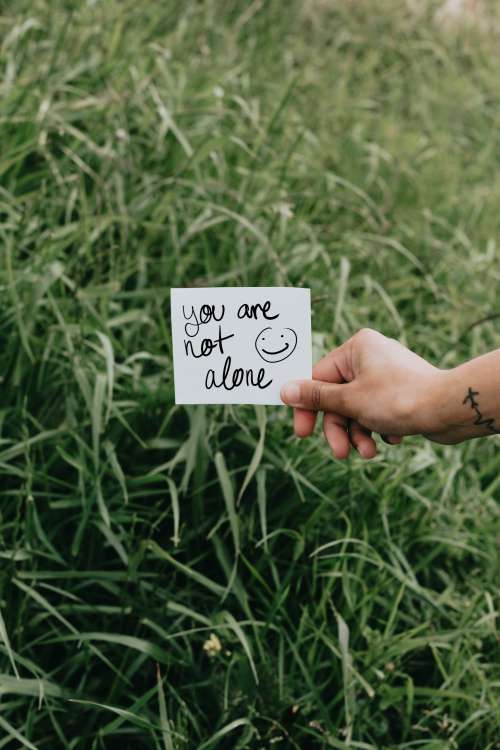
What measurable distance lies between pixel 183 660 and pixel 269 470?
1.44ft

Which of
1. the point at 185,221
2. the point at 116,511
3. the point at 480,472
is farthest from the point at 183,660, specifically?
the point at 185,221

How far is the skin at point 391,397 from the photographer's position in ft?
4.23

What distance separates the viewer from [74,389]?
1859 millimetres

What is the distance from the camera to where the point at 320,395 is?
1.42m

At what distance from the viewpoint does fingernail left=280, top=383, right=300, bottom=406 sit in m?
1.41

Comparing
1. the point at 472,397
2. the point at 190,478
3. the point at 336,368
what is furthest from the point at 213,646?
the point at 472,397

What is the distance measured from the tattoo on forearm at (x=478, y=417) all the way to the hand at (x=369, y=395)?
45 millimetres

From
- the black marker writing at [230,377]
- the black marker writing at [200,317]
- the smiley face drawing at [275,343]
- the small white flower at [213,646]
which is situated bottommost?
the small white flower at [213,646]

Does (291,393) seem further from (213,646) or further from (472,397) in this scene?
(213,646)

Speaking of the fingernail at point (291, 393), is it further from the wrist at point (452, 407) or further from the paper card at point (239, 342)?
the wrist at point (452, 407)

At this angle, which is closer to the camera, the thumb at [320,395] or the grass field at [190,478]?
the thumb at [320,395]

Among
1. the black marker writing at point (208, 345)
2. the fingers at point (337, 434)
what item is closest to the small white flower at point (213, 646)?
the fingers at point (337, 434)

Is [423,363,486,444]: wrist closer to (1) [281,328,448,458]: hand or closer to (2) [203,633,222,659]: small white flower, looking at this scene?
(1) [281,328,448,458]: hand

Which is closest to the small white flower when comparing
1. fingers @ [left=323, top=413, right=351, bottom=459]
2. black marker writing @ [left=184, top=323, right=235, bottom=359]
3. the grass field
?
the grass field
